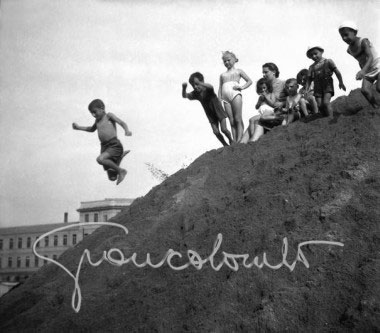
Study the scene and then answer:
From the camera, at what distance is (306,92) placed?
1315 cm

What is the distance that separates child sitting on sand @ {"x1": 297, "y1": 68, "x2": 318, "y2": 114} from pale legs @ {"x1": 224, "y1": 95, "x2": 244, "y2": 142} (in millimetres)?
1466

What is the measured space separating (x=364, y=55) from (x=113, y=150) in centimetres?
553

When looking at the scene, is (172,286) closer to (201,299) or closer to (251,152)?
(201,299)

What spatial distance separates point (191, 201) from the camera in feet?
38.0

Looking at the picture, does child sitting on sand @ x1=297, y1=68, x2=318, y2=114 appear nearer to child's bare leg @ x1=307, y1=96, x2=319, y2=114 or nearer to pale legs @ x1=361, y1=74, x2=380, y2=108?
child's bare leg @ x1=307, y1=96, x2=319, y2=114

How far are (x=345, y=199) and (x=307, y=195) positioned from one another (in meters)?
0.72

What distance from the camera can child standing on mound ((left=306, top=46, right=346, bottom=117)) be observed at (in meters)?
12.4

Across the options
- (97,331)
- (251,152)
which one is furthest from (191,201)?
(97,331)

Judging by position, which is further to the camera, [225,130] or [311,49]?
[225,130]

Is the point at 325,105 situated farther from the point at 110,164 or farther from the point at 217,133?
the point at 110,164

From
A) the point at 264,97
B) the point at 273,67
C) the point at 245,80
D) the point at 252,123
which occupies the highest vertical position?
the point at 273,67

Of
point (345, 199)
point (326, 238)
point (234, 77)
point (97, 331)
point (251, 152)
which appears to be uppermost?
point (234, 77)

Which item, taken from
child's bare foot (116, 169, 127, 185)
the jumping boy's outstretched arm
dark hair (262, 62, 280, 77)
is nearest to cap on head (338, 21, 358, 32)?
dark hair (262, 62, 280, 77)
